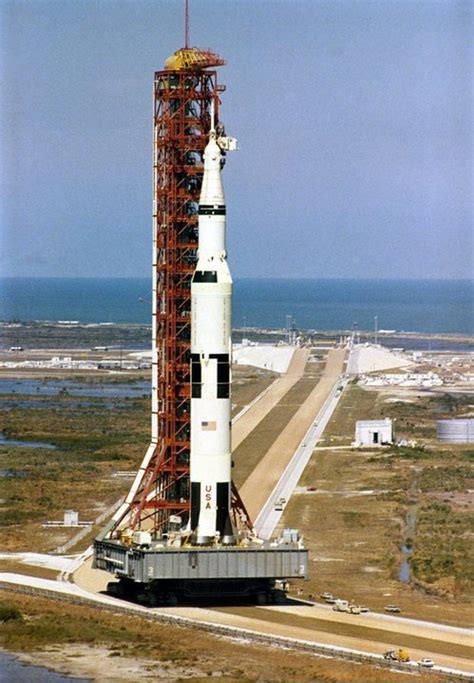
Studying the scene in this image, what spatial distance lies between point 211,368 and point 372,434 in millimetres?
61095

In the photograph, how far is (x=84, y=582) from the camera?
239 ft

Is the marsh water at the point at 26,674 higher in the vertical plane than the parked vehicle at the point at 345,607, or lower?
lower

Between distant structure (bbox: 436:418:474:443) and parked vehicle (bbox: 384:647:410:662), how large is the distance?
7517cm

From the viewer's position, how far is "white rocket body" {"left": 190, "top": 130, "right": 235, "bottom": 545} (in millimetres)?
69000

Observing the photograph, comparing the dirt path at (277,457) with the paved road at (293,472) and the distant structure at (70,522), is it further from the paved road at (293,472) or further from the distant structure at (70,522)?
the distant structure at (70,522)

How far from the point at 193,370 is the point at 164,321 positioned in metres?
4.51

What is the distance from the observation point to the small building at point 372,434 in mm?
128250

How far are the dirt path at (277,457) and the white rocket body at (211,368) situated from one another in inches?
697

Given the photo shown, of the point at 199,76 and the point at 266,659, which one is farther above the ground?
the point at 199,76

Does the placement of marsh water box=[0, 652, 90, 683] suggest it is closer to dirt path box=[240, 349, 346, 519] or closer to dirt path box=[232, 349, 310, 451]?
dirt path box=[240, 349, 346, 519]

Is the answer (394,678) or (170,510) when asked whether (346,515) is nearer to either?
(170,510)

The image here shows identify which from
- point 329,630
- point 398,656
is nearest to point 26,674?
point 329,630

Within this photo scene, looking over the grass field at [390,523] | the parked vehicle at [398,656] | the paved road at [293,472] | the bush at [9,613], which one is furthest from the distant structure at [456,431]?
the parked vehicle at [398,656]

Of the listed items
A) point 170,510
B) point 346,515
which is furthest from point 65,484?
point 170,510
